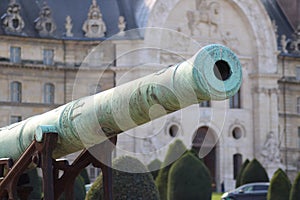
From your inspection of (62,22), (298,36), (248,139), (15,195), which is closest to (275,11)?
(298,36)

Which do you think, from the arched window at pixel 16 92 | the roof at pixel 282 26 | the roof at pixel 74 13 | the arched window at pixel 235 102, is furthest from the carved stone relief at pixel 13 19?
the roof at pixel 282 26

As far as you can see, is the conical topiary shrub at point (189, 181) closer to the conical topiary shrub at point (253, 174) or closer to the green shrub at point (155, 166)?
the green shrub at point (155, 166)

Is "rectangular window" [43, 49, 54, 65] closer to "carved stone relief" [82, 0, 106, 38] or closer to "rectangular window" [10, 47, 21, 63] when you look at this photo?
"rectangular window" [10, 47, 21, 63]

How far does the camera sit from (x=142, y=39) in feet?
175

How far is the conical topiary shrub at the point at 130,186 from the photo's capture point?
19094mm

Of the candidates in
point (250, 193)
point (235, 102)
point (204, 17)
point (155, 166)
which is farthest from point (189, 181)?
point (235, 102)

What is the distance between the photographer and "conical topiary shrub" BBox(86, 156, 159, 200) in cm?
1909

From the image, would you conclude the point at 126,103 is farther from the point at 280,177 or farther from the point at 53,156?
the point at 280,177

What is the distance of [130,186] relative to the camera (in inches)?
755

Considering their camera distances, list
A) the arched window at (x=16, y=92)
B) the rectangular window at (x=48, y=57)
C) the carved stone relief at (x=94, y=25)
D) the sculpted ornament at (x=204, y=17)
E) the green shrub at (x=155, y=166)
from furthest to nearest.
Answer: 1. the sculpted ornament at (x=204, y=17)
2. the carved stone relief at (x=94, y=25)
3. the rectangular window at (x=48, y=57)
4. the arched window at (x=16, y=92)
5. the green shrub at (x=155, y=166)

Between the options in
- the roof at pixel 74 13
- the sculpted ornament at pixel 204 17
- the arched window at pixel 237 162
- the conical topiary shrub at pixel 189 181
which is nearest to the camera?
the conical topiary shrub at pixel 189 181

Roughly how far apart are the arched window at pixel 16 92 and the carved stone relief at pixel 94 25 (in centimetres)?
553

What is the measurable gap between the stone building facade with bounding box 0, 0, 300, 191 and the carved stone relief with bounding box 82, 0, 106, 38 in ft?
0.21

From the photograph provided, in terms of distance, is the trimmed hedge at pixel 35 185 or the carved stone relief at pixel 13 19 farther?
the carved stone relief at pixel 13 19
